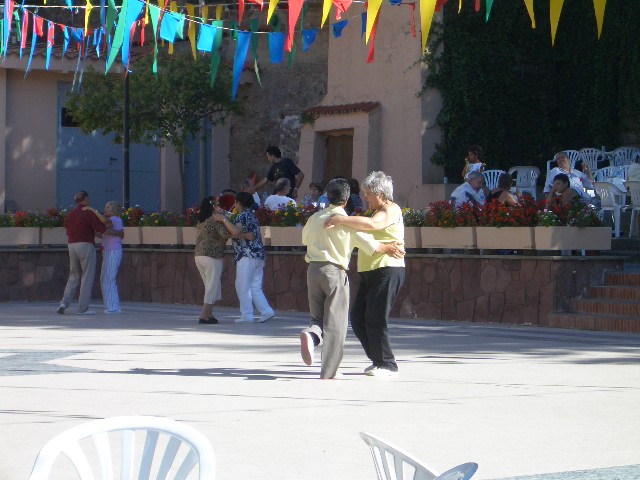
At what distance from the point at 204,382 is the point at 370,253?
1.80 m

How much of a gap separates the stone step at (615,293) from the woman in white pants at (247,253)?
174 inches

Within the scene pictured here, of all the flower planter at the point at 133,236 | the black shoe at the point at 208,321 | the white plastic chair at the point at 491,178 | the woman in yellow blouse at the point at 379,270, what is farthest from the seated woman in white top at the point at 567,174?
the flower planter at the point at 133,236

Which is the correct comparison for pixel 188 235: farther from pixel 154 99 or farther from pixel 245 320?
pixel 154 99

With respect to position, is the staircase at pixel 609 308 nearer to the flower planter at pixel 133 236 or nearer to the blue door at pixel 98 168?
the flower planter at pixel 133 236

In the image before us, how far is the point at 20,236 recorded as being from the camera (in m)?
24.1

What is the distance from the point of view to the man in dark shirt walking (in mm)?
22188

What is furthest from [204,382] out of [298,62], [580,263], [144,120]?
[298,62]

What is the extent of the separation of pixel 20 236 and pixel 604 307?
12.5m

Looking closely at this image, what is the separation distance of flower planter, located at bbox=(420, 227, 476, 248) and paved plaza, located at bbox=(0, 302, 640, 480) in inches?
68.7

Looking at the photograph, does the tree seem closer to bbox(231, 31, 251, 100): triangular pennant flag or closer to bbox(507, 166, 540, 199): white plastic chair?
bbox(507, 166, 540, 199): white plastic chair

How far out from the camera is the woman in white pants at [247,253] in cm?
1717

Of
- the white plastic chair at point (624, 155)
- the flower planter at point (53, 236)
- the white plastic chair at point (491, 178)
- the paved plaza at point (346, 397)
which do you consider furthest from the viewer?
the flower planter at point (53, 236)

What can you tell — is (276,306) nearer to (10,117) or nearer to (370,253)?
(370,253)

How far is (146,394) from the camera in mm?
9938
